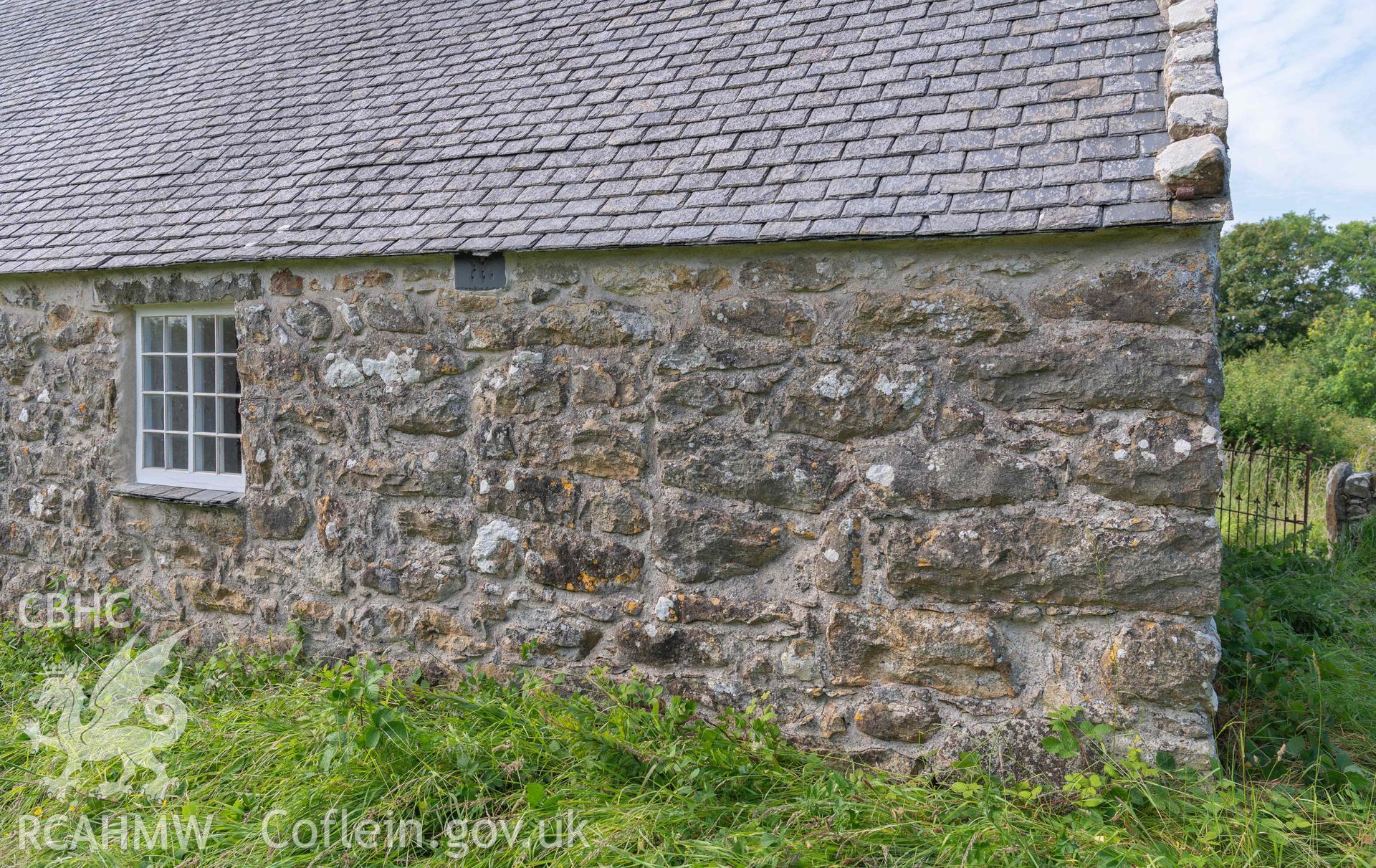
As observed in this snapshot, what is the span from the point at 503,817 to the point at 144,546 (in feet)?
11.0

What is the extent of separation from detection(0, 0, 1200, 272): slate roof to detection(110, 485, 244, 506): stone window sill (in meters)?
1.33

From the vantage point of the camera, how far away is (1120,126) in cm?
379

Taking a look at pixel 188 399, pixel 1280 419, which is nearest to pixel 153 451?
pixel 188 399

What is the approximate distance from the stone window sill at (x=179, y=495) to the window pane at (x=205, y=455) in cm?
19

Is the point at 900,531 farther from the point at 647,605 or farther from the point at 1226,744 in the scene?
the point at 1226,744

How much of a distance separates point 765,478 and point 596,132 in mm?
2258

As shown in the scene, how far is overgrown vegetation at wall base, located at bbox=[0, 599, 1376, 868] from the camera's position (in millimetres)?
3205

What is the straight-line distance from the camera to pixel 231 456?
5688 millimetres

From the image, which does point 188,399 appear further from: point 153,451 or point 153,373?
point 153,451

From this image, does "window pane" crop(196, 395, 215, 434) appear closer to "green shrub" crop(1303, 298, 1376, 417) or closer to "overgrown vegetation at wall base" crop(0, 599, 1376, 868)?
"overgrown vegetation at wall base" crop(0, 599, 1376, 868)

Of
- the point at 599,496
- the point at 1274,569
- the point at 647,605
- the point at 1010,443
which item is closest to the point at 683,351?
the point at 599,496

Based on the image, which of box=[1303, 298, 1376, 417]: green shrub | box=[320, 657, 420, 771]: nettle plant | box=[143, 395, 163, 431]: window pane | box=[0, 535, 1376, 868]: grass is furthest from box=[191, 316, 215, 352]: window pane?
box=[1303, 298, 1376, 417]: green shrub

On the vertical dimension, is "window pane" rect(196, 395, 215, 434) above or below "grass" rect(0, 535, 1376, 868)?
above

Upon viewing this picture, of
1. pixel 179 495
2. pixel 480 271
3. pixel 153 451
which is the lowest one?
pixel 179 495
